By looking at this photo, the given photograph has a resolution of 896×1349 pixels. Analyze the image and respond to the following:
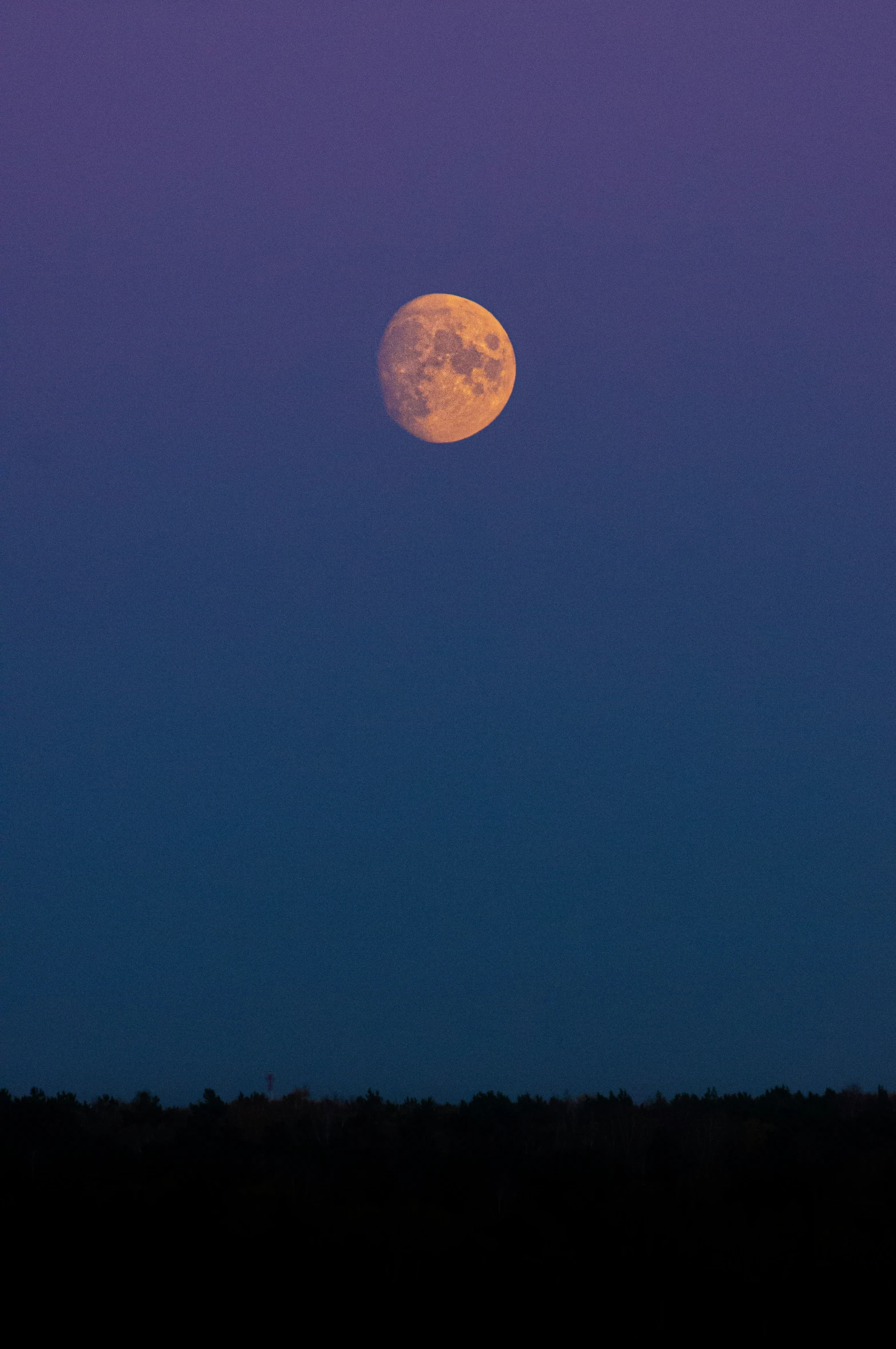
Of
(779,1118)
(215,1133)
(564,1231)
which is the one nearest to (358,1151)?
(215,1133)

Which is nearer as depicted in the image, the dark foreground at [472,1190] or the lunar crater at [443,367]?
the dark foreground at [472,1190]

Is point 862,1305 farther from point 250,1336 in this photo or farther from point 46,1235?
point 46,1235

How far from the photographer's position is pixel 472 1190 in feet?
47.7

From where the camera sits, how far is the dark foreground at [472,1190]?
38.5 feet

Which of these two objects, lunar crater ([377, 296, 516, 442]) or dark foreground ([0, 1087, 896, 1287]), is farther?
lunar crater ([377, 296, 516, 442])

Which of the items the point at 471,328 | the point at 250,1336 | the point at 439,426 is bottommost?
the point at 250,1336

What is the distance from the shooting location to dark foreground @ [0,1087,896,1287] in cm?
1174

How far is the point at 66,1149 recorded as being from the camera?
1792cm

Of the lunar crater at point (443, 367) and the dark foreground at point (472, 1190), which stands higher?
the lunar crater at point (443, 367)

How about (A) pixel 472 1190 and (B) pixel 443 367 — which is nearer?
(A) pixel 472 1190

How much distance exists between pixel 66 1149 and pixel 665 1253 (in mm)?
10375

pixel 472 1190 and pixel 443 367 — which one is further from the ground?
pixel 443 367

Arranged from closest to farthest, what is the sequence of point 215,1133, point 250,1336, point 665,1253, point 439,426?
1. point 250,1336
2. point 665,1253
3. point 215,1133
4. point 439,426

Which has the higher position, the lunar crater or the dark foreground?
the lunar crater
